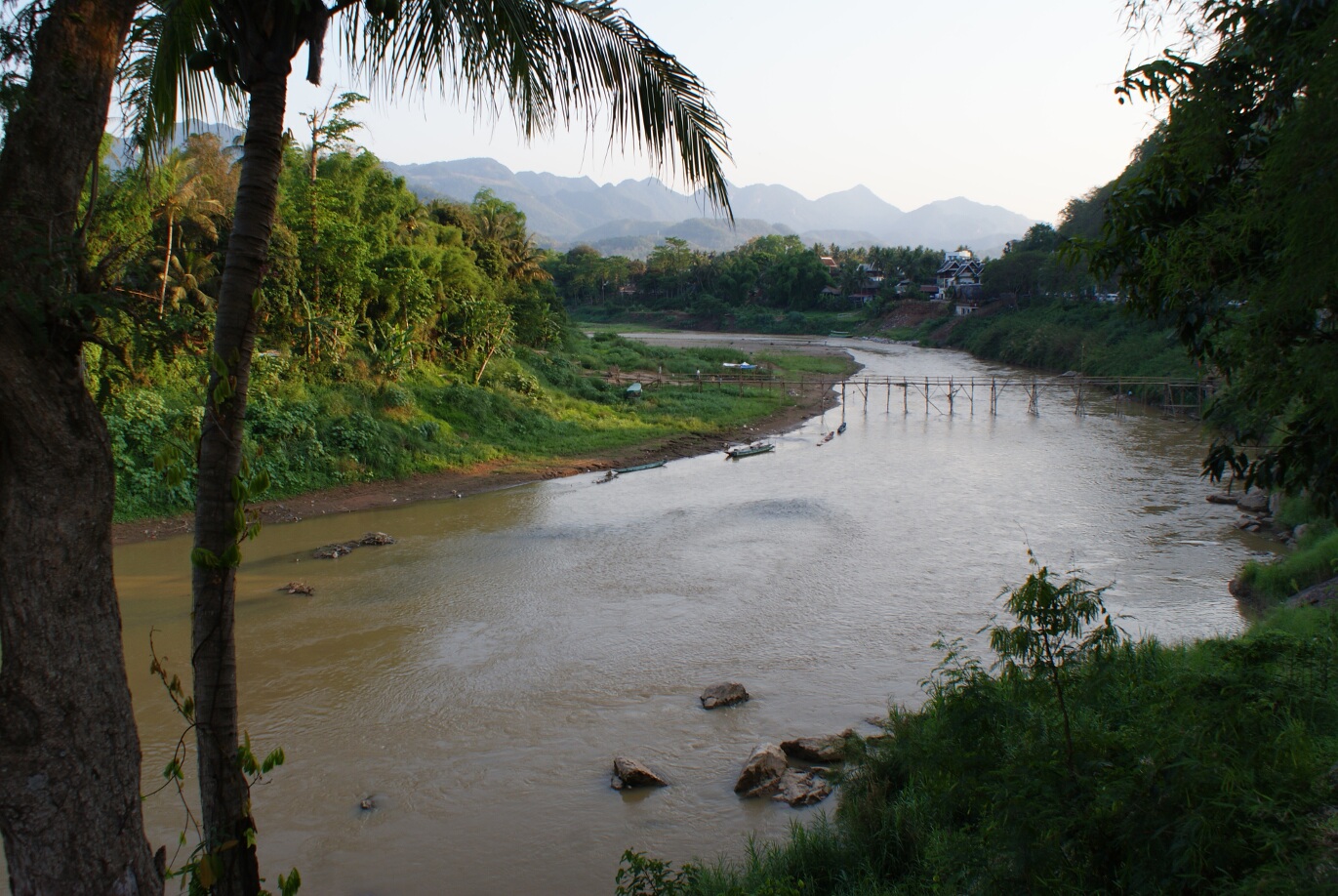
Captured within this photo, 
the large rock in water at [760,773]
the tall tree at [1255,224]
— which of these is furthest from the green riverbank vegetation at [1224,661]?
the large rock in water at [760,773]

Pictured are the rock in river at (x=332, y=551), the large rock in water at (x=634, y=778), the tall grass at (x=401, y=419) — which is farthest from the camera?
the tall grass at (x=401, y=419)

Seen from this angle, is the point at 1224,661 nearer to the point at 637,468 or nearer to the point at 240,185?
the point at 240,185

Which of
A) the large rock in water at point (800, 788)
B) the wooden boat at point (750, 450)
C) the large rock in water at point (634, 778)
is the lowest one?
the large rock in water at point (634, 778)

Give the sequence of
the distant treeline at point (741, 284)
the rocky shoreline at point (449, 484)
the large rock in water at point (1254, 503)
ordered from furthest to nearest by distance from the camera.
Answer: the distant treeline at point (741, 284) → the large rock in water at point (1254, 503) → the rocky shoreline at point (449, 484)

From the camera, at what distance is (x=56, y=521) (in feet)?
9.34

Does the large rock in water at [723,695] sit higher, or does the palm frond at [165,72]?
the palm frond at [165,72]

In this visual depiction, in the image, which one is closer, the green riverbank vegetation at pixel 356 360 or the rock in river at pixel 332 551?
the rock in river at pixel 332 551

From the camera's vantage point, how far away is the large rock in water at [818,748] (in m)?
8.57

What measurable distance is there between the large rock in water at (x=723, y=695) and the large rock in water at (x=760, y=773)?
5.47 ft

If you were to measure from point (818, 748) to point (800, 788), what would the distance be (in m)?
0.72

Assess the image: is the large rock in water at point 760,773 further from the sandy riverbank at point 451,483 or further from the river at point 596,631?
the sandy riverbank at point 451,483

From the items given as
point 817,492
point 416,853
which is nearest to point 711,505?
point 817,492

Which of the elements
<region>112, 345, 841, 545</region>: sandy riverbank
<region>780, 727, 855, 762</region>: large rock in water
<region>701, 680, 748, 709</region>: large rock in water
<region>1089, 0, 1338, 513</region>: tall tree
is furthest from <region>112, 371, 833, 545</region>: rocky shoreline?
<region>1089, 0, 1338, 513</region>: tall tree

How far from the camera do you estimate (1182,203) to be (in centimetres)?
420
